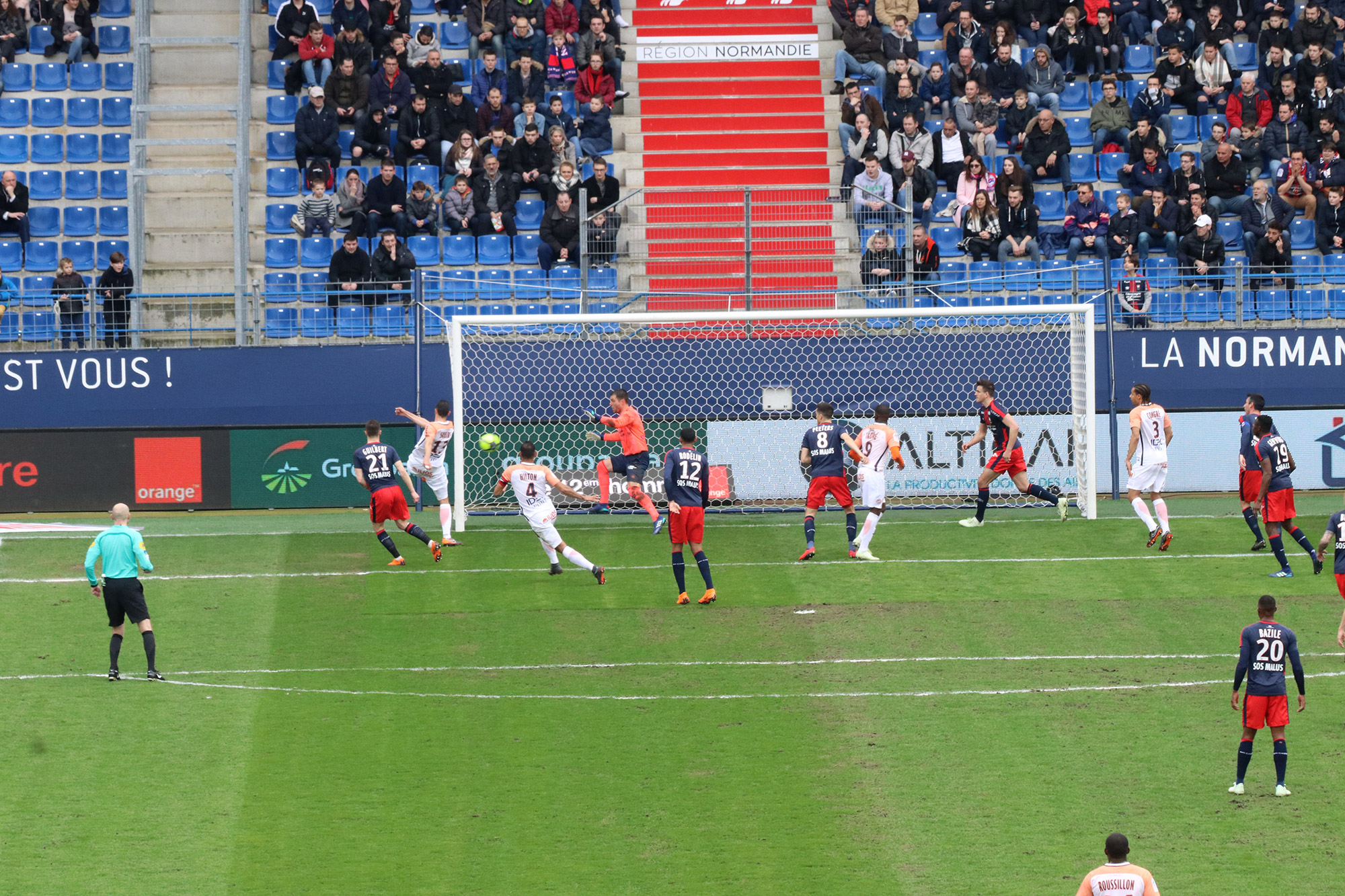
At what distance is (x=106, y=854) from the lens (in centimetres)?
1178

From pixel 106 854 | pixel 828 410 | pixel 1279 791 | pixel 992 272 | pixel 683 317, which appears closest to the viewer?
pixel 106 854

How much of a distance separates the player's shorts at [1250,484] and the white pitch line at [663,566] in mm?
754

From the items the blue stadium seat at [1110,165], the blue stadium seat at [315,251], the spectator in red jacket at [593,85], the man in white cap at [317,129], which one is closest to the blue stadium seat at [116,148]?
the man in white cap at [317,129]

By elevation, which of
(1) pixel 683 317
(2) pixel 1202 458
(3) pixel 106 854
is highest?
(1) pixel 683 317

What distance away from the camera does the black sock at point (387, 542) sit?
20.6 metres

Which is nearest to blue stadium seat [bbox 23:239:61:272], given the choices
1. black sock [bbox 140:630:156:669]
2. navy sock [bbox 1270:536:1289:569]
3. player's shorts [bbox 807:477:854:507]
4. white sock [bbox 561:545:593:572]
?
white sock [bbox 561:545:593:572]

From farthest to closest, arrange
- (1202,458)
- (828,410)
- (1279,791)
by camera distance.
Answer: (1202,458) < (828,410) < (1279,791)

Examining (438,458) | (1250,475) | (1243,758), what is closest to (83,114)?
(438,458)

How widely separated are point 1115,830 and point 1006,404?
13706 millimetres

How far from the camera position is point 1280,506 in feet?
62.3

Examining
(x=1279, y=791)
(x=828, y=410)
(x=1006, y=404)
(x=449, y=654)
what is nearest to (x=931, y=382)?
(x=1006, y=404)

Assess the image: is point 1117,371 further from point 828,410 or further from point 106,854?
point 106,854

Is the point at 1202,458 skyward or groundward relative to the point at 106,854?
skyward

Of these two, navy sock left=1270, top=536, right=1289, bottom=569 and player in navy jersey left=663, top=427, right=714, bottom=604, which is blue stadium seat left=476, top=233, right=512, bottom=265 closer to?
player in navy jersey left=663, top=427, right=714, bottom=604
